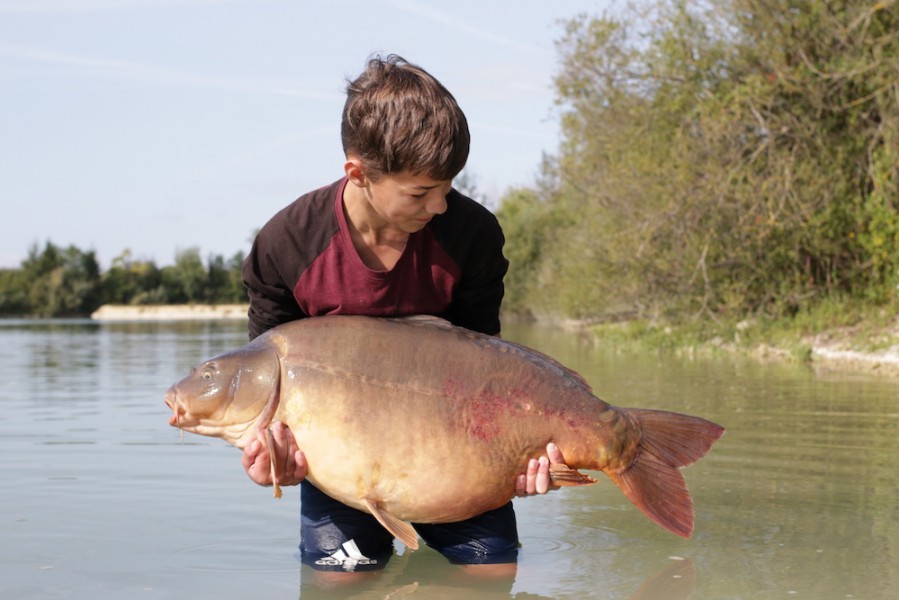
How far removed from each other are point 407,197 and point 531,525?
2.14 m

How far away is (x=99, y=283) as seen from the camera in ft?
267

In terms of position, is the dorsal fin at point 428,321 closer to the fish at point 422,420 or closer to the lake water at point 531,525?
the fish at point 422,420

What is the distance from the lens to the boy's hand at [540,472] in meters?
3.60

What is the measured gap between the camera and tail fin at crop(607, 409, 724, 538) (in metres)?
3.64

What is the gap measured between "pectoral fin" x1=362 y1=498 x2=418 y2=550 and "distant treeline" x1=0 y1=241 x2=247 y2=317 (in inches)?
3077

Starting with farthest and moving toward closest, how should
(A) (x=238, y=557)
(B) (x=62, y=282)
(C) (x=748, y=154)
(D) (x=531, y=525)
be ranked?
(B) (x=62, y=282) → (C) (x=748, y=154) → (D) (x=531, y=525) → (A) (x=238, y=557)

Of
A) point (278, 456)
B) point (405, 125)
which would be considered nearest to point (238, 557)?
point (278, 456)

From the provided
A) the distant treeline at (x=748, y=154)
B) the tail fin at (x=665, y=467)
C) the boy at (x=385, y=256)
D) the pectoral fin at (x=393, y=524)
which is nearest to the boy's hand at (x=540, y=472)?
the boy at (x=385, y=256)

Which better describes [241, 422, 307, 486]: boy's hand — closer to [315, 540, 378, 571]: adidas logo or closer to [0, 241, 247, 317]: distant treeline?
[315, 540, 378, 571]: adidas logo

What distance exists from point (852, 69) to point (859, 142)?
3.97 feet

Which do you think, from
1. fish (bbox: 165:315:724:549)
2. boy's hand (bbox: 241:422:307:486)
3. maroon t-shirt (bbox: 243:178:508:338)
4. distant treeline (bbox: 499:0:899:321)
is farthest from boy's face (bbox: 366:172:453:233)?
distant treeline (bbox: 499:0:899:321)

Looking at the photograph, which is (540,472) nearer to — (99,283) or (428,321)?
(428,321)

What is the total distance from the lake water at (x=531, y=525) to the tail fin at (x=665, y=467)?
430 millimetres

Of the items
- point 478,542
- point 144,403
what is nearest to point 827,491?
point 478,542
